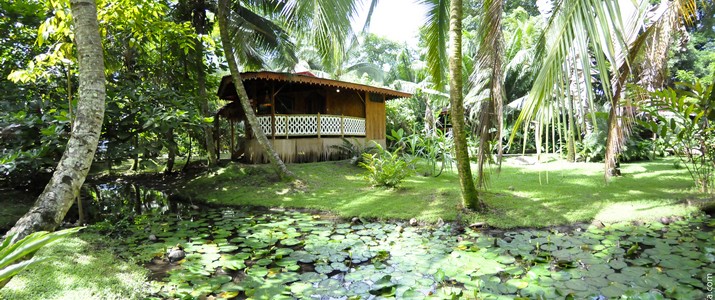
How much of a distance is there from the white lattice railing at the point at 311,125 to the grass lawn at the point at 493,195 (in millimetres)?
1786

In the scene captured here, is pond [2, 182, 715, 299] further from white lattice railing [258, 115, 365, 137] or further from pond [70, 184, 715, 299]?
white lattice railing [258, 115, 365, 137]

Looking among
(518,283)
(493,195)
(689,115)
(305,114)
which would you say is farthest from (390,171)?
(305,114)

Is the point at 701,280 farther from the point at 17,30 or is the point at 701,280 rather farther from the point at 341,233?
the point at 17,30

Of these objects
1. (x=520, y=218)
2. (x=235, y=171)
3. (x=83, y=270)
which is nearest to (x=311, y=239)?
(x=83, y=270)

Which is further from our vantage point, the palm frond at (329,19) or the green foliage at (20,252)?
the palm frond at (329,19)

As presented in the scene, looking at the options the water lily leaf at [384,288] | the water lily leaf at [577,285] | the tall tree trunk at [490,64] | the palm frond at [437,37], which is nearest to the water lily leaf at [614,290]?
the water lily leaf at [577,285]

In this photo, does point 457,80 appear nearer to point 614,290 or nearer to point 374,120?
point 614,290

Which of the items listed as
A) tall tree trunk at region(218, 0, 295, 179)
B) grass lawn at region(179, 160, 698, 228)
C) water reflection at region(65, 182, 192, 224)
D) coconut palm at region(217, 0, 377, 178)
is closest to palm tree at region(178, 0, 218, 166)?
coconut palm at region(217, 0, 377, 178)

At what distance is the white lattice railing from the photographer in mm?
10961

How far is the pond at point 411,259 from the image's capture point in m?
2.80

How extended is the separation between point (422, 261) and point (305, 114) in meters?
8.66

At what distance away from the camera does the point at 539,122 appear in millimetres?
1963

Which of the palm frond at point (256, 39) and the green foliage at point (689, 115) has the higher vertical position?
the palm frond at point (256, 39)

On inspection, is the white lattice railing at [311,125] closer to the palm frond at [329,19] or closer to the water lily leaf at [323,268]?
the palm frond at [329,19]
